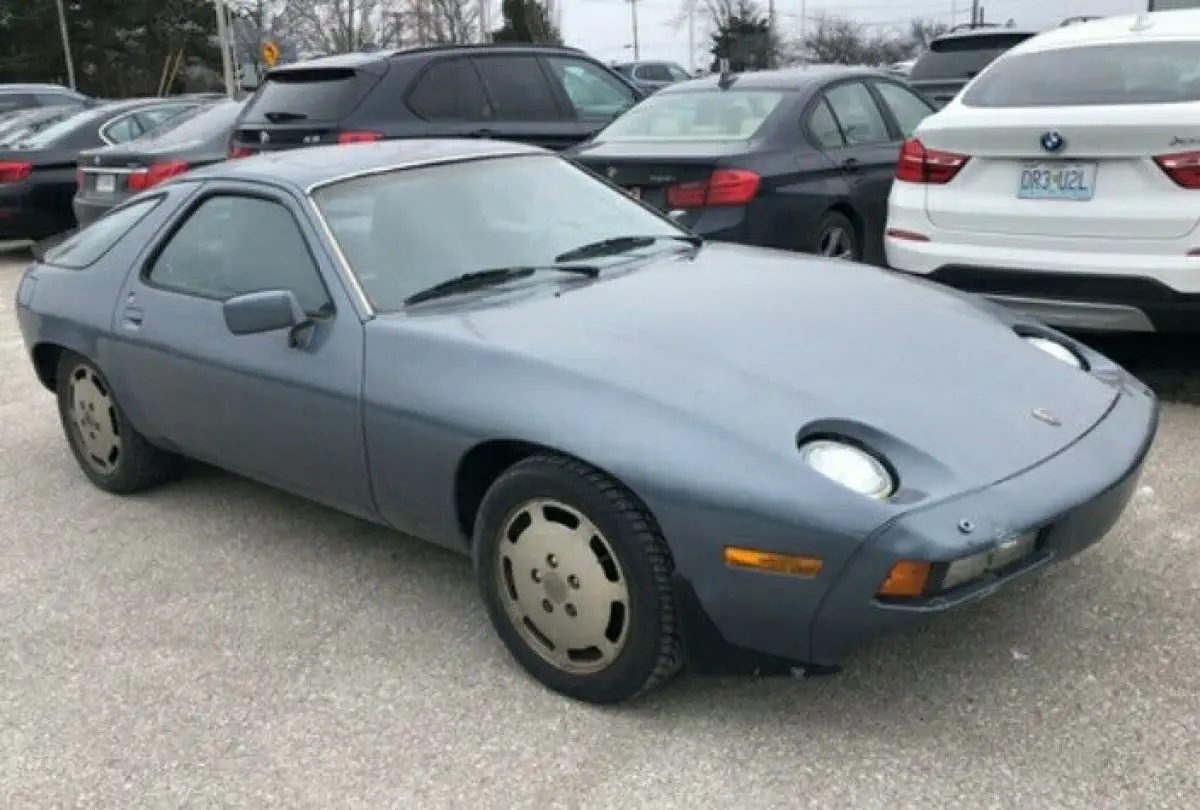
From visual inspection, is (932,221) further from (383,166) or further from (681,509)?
(681,509)

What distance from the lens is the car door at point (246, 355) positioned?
11.3ft

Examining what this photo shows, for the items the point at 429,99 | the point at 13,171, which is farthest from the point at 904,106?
the point at 13,171

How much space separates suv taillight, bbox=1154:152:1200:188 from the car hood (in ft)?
4.64

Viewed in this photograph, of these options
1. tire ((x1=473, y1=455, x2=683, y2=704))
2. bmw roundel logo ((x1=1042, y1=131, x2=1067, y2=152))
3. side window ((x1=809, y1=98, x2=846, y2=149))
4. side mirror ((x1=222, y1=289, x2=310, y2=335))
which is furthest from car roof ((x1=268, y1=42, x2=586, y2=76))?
tire ((x1=473, y1=455, x2=683, y2=704))

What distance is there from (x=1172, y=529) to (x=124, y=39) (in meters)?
47.0

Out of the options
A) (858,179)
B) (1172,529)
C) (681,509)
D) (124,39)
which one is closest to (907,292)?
(1172,529)

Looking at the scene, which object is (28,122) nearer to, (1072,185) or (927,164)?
(927,164)

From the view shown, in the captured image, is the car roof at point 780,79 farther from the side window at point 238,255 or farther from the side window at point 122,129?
the side window at point 122,129

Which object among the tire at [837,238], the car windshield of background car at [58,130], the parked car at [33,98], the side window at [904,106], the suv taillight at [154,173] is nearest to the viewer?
the tire at [837,238]

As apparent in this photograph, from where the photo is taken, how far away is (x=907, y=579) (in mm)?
2496

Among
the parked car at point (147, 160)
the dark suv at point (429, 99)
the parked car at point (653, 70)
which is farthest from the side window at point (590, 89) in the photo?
the parked car at point (653, 70)

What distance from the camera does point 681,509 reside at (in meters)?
2.64

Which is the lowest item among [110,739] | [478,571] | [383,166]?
[110,739]

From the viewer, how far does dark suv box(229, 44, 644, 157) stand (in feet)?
26.2
